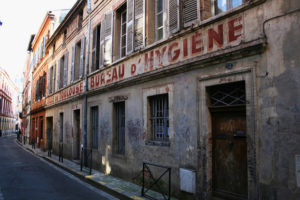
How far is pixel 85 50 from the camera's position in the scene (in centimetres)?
1242

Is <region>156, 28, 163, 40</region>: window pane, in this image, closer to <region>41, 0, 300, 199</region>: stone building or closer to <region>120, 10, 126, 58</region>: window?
<region>41, 0, 300, 199</region>: stone building

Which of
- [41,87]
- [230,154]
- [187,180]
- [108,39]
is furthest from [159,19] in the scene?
[41,87]

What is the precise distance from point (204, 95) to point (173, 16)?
234 centimetres

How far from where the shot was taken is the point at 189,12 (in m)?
6.15

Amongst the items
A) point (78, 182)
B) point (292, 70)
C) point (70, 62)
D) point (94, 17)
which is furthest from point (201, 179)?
point (70, 62)

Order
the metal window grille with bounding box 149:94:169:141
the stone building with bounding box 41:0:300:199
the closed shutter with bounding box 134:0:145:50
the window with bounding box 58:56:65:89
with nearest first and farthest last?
the stone building with bounding box 41:0:300:199, the metal window grille with bounding box 149:94:169:141, the closed shutter with bounding box 134:0:145:50, the window with bounding box 58:56:65:89

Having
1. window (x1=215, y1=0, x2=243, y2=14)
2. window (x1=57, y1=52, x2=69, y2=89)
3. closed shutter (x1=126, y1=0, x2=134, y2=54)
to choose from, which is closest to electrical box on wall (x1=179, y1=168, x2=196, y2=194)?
window (x1=215, y1=0, x2=243, y2=14)

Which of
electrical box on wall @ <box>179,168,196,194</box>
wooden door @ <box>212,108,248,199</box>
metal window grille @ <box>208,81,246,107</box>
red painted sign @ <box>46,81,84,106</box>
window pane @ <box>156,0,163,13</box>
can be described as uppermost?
window pane @ <box>156,0,163,13</box>

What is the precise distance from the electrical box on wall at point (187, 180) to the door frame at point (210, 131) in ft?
0.41

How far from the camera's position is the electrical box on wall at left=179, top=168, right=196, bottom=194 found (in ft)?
18.2

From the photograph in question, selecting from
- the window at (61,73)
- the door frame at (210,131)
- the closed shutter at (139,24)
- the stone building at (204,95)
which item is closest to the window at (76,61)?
the window at (61,73)

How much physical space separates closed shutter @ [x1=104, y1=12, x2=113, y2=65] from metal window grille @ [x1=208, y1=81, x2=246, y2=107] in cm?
520

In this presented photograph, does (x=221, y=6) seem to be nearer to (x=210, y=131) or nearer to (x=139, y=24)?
(x=210, y=131)

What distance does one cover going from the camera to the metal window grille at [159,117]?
22.6 ft
